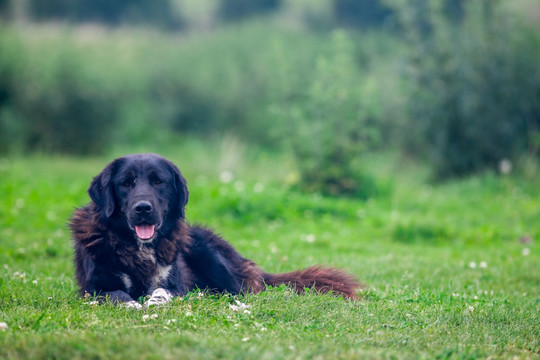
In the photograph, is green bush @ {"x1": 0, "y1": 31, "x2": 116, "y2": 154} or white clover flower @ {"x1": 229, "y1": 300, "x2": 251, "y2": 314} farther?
green bush @ {"x1": 0, "y1": 31, "x2": 116, "y2": 154}

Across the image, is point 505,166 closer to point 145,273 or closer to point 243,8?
point 145,273

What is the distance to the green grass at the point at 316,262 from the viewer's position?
3635mm

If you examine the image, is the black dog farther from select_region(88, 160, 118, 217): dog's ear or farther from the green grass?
the green grass

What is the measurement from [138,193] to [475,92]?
11684 millimetres

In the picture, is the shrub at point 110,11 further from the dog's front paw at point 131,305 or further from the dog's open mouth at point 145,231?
the dog's front paw at point 131,305

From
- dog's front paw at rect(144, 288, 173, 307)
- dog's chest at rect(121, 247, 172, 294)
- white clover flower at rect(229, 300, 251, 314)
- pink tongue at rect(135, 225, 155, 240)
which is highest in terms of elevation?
pink tongue at rect(135, 225, 155, 240)

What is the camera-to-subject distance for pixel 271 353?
3.41 metres

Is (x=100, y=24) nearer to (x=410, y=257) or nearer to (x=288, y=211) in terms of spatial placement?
(x=288, y=211)

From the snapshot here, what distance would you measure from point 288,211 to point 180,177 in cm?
565

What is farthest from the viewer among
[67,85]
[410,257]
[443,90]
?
[67,85]

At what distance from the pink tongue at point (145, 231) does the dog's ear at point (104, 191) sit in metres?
0.25

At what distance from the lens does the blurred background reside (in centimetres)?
1284

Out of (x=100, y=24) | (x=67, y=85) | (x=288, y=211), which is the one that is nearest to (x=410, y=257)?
(x=288, y=211)

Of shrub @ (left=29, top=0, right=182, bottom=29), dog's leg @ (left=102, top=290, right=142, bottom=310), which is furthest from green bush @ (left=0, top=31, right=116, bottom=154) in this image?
dog's leg @ (left=102, top=290, right=142, bottom=310)
